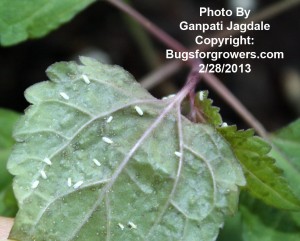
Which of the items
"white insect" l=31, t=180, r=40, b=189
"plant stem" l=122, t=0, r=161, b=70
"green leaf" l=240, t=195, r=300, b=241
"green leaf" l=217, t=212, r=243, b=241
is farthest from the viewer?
"plant stem" l=122, t=0, r=161, b=70

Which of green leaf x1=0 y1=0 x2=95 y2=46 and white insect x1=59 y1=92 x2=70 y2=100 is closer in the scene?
white insect x1=59 y1=92 x2=70 y2=100

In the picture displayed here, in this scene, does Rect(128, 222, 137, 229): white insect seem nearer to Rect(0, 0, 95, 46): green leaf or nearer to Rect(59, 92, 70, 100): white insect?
Rect(59, 92, 70, 100): white insect

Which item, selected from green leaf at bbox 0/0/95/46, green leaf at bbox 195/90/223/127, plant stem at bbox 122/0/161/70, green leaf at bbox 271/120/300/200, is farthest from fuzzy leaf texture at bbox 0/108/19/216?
plant stem at bbox 122/0/161/70

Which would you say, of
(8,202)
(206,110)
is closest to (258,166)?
(206,110)

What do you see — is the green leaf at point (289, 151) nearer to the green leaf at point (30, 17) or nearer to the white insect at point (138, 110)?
the white insect at point (138, 110)

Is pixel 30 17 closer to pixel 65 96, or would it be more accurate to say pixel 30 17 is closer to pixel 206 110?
pixel 65 96

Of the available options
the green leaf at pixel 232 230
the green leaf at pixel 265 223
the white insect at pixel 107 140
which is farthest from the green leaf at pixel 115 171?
the green leaf at pixel 232 230

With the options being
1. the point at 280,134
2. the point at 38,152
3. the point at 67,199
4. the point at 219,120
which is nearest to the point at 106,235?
the point at 67,199
